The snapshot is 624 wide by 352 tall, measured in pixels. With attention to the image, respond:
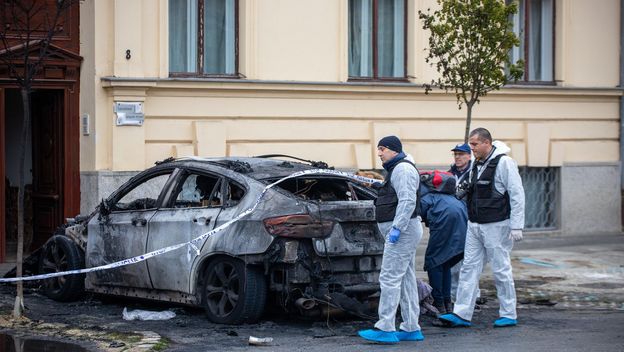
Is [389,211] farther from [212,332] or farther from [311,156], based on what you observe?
[311,156]

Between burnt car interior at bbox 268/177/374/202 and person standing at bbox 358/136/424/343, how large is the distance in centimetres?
121

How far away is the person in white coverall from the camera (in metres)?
10.7

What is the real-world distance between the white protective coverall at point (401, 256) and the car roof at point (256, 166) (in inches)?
60.1

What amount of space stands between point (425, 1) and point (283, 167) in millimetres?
8031

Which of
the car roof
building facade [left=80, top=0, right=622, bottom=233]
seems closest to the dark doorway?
building facade [left=80, top=0, right=622, bottom=233]

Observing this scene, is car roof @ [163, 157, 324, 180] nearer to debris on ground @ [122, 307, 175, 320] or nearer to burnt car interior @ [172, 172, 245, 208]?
burnt car interior @ [172, 172, 245, 208]

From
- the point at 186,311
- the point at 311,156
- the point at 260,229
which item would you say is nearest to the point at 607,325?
the point at 260,229

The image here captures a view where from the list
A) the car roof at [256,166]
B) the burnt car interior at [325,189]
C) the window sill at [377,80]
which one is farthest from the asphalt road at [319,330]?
the window sill at [377,80]

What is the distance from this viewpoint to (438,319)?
10922 mm

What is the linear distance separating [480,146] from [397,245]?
5.02 feet

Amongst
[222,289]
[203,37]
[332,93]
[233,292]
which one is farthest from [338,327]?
[203,37]

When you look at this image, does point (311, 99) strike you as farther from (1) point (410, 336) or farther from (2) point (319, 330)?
(1) point (410, 336)

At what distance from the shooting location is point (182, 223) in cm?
1115

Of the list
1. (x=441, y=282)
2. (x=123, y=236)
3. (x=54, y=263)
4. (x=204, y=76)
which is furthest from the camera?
(x=204, y=76)
